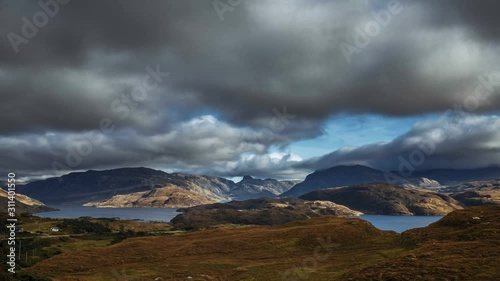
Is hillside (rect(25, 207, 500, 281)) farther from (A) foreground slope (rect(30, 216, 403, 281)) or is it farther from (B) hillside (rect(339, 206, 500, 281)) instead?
(B) hillside (rect(339, 206, 500, 281))

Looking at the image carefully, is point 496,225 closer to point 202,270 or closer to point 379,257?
point 379,257

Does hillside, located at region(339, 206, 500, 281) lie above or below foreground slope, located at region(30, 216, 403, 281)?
above

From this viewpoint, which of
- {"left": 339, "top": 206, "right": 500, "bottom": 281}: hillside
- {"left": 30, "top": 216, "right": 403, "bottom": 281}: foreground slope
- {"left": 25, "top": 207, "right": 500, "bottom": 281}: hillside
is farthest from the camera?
{"left": 30, "top": 216, "right": 403, "bottom": 281}: foreground slope

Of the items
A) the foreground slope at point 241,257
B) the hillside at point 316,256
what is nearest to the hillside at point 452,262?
the hillside at point 316,256

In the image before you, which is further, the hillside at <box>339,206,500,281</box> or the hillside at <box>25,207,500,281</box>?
the hillside at <box>25,207,500,281</box>

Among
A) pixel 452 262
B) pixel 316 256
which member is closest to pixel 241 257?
pixel 316 256

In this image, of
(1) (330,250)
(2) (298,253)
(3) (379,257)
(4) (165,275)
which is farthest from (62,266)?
(3) (379,257)

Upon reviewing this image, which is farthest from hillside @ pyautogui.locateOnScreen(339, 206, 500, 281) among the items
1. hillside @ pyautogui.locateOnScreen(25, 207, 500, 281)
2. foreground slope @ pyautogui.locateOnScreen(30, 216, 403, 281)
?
foreground slope @ pyautogui.locateOnScreen(30, 216, 403, 281)

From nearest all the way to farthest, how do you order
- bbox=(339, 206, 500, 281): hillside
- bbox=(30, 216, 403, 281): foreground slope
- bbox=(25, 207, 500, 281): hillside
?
1. bbox=(339, 206, 500, 281): hillside
2. bbox=(25, 207, 500, 281): hillside
3. bbox=(30, 216, 403, 281): foreground slope

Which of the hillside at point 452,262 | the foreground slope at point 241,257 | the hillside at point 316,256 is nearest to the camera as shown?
the hillside at point 452,262

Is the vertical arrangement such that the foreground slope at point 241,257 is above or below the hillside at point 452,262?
below

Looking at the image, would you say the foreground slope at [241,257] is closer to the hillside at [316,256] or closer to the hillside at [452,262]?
the hillside at [316,256]

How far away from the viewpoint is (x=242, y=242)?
321 feet

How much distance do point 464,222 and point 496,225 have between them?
13.1 meters
